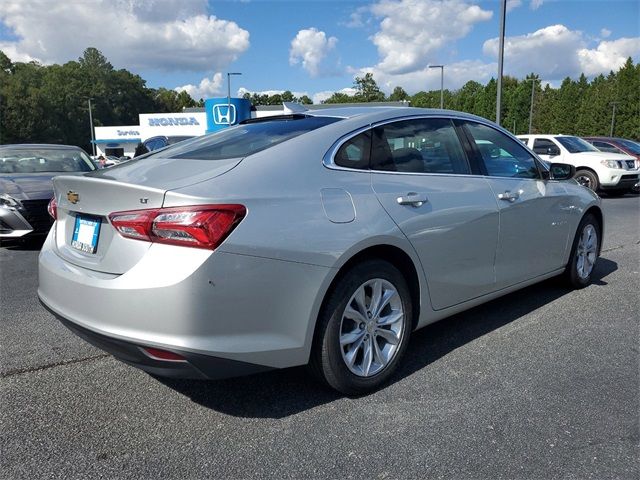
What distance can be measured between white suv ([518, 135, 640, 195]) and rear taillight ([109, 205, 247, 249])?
43.7 feet

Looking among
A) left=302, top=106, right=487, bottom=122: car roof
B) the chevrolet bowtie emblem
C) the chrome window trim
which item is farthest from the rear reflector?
left=302, top=106, right=487, bottom=122: car roof

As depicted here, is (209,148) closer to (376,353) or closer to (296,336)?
(296,336)

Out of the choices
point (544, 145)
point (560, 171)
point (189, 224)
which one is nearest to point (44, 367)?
point (189, 224)

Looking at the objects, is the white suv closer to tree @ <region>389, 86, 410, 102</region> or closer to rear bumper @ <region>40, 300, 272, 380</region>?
rear bumper @ <region>40, 300, 272, 380</region>

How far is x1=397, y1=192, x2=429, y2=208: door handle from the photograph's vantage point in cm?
305

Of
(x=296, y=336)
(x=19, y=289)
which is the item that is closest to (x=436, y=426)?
(x=296, y=336)

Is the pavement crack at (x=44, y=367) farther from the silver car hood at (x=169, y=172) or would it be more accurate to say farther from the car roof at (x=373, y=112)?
the car roof at (x=373, y=112)

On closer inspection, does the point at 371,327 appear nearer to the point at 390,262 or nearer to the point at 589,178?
the point at 390,262

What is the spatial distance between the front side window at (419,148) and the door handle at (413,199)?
186mm

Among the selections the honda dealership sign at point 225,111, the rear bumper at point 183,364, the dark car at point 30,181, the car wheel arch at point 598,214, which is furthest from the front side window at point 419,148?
the honda dealership sign at point 225,111

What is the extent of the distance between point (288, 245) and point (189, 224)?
1.52 ft

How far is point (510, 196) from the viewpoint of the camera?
385 cm

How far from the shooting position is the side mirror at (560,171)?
179 inches

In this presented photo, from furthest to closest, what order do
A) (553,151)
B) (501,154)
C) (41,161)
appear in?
(553,151)
(41,161)
(501,154)
